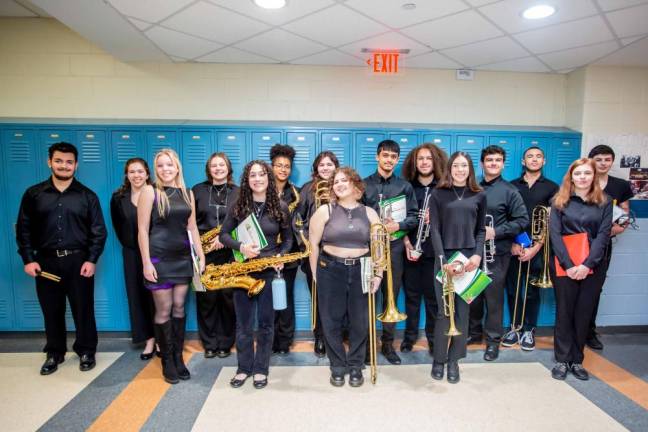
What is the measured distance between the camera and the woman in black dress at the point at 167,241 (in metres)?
2.64

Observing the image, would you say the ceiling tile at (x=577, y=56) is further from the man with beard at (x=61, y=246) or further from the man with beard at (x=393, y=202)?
the man with beard at (x=61, y=246)

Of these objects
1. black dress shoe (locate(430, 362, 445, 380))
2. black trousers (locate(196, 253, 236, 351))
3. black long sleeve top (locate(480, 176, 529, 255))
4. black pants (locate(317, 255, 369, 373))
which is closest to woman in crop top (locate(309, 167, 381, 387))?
black pants (locate(317, 255, 369, 373))

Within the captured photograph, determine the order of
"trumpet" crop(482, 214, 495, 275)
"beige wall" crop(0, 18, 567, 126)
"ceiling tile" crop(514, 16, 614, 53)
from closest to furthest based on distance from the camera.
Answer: "ceiling tile" crop(514, 16, 614, 53), "trumpet" crop(482, 214, 495, 275), "beige wall" crop(0, 18, 567, 126)

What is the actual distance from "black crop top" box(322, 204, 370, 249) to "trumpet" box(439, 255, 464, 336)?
651 mm

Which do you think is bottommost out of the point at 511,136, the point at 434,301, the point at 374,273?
the point at 434,301

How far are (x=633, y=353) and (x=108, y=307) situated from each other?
5.13m

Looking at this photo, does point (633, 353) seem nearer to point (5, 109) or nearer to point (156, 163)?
point (156, 163)

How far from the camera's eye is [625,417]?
2465mm

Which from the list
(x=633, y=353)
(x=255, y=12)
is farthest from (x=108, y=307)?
(x=633, y=353)

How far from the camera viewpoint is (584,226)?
2906 mm

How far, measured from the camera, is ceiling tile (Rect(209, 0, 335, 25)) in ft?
8.88

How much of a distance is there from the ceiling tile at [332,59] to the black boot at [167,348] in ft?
9.55

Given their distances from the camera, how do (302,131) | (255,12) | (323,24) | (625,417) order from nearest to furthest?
(625,417), (255,12), (323,24), (302,131)

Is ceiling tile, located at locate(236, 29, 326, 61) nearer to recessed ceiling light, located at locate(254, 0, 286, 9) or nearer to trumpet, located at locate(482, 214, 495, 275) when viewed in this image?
recessed ceiling light, located at locate(254, 0, 286, 9)
